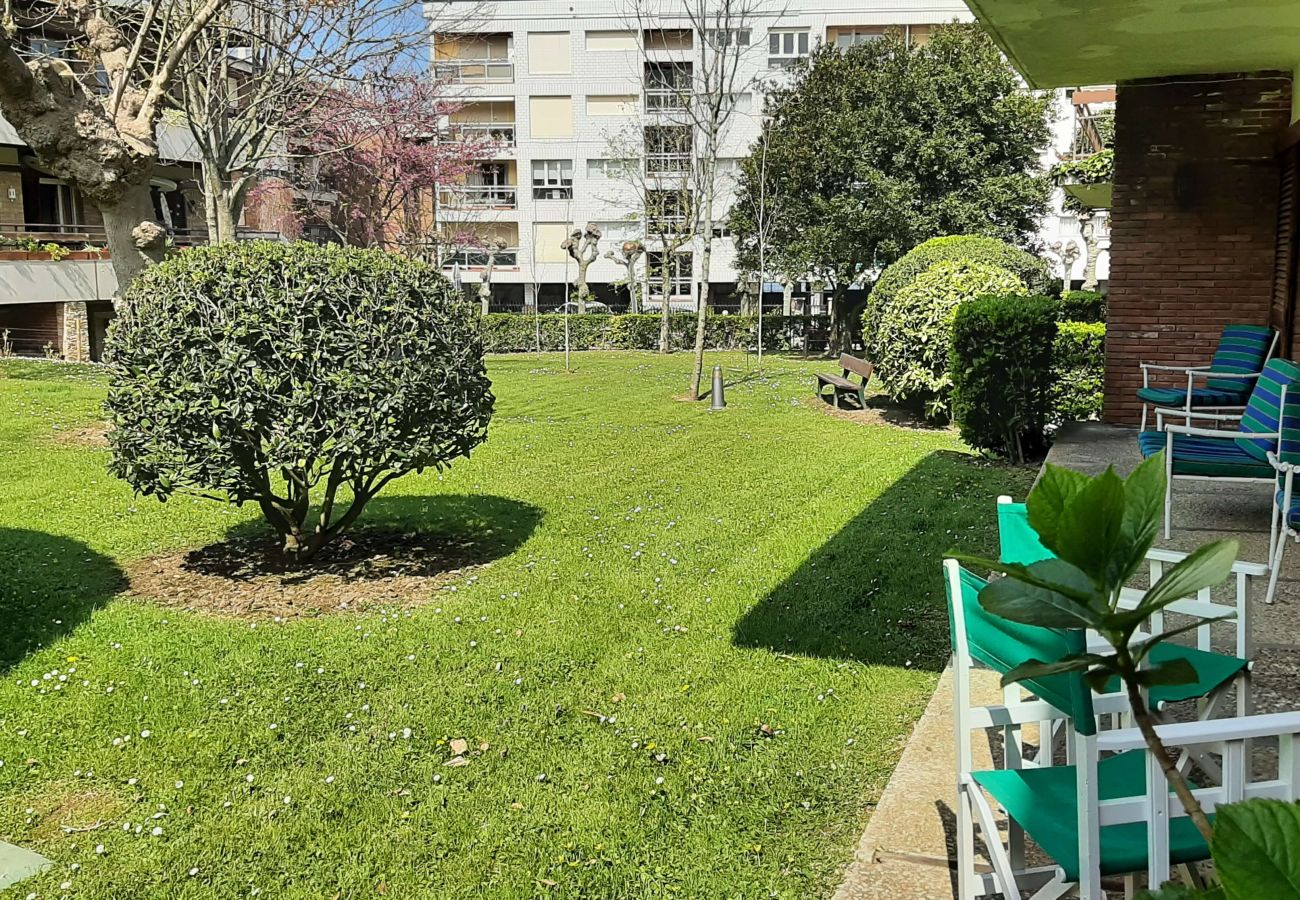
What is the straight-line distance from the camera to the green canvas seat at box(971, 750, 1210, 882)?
83.0 inches

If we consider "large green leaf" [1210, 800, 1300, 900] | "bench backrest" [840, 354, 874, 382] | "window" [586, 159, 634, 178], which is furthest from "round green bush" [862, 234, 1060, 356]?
"window" [586, 159, 634, 178]

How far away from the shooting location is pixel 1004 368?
9828 millimetres

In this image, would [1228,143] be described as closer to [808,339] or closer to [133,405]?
[133,405]

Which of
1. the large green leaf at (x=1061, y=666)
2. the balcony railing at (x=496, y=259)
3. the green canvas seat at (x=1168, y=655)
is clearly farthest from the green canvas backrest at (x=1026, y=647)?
the balcony railing at (x=496, y=259)

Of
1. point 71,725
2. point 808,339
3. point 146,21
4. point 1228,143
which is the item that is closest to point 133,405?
point 71,725

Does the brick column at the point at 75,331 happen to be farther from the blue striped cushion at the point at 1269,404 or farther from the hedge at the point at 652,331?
the blue striped cushion at the point at 1269,404

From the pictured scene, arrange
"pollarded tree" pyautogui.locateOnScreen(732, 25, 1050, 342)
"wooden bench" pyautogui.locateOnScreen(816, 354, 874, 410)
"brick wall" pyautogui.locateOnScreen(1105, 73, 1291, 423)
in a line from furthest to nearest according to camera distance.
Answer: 1. "pollarded tree" pyautogui.locateOnScreen(732, 25, 1050, 342)
2. "wooden bench" pyautogui.locateOnScreen(816, 354, 874, 410)
3. "brick wall" pyautogui.locateOnScreen(1105, 73, 1291, 423)

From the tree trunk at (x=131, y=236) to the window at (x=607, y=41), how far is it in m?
36.1

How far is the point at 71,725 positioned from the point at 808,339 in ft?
96.6

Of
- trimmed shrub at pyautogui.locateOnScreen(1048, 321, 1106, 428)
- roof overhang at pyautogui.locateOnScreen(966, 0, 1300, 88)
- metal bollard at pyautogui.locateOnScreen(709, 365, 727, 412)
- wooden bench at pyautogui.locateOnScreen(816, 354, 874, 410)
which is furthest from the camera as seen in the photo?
metal bollard at pyautogui.locateOnScreen(709, 365, 727, 412)

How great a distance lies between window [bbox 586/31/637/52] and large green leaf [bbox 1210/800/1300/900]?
46299 mm

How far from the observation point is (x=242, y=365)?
20.0 ft

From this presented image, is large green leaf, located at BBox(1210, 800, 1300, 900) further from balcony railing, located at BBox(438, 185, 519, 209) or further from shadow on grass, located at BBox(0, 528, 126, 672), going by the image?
balcony railing, located at BBox(438, 185, 519, 209)

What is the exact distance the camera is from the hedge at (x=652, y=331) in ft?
107
